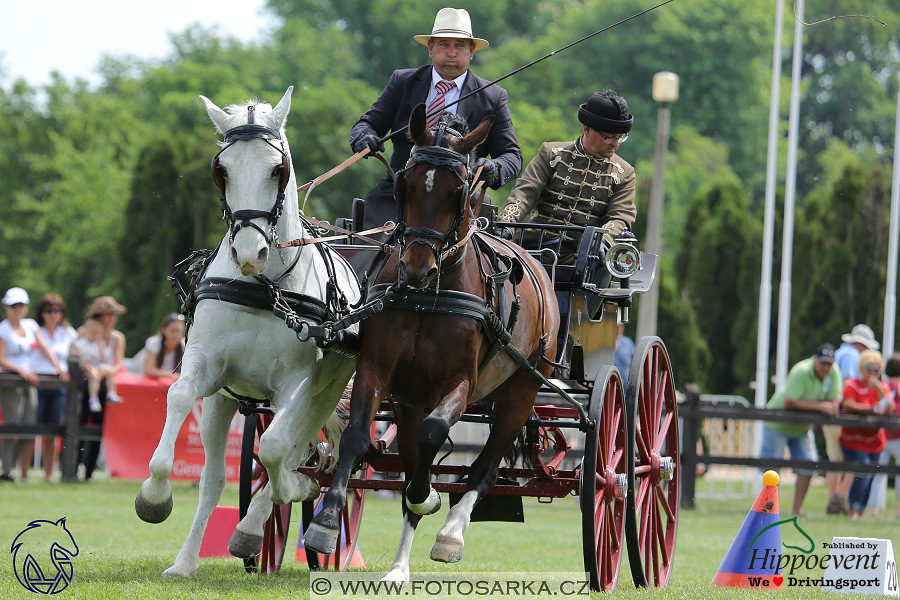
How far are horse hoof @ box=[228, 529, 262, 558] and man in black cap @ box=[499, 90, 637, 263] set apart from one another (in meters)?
2.67

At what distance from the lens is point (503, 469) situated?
6.15m

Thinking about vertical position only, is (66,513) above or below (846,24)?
below

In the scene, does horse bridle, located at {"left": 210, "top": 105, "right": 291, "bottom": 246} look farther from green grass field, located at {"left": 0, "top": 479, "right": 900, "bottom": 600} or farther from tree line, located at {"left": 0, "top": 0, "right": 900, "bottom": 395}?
tree line, located at {"left": 0, "top": 0, "right": 900, "bottom": 395}

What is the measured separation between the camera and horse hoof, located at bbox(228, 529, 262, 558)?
5.52 metres

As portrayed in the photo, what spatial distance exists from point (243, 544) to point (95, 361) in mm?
7909

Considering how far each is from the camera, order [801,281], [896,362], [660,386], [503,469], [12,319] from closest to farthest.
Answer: [503,469] → [660,386] → [12,319] → [896,362] → [801,281]

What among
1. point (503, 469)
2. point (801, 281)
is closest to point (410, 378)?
point (503, 469)

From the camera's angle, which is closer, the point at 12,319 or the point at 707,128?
the point at 12,319

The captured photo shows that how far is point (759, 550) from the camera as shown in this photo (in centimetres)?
646

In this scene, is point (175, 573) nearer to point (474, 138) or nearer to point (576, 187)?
point (474, 138)

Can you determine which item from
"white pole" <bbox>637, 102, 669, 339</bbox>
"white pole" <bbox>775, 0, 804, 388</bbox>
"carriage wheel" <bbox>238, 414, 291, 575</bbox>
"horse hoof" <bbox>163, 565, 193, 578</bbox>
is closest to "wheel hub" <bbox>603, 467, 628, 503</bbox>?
"carriage wheel" <bbox>238, 414, 291, 575</bbox>

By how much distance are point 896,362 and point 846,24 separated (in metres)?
17.9

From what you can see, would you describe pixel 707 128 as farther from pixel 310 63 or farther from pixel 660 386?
pixel 660 386
